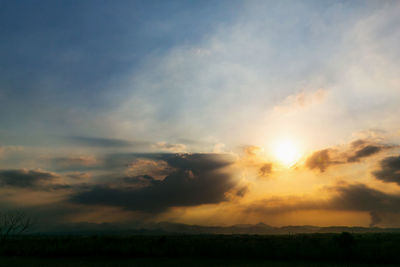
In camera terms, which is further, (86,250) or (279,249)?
(86,250)

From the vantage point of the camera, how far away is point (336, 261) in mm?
57188

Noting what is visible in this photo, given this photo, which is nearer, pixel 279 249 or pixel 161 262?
pixel 161 262

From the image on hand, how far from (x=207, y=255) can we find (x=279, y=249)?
15.0 m

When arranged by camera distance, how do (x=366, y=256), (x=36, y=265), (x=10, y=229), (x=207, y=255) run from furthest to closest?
(x=10, y=229) < (x=207, y=255) < (x=366, y=256) < (x=36, y=265)

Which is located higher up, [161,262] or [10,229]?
[10,229]

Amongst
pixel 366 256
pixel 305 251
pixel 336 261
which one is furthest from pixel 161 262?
pixel 366 256

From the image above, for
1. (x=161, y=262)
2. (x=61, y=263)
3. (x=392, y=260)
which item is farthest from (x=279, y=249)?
(x=61, y=263)

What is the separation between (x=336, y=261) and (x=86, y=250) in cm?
5315

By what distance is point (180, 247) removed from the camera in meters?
68.0

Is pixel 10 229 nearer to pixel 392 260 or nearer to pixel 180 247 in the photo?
pixel 180 247

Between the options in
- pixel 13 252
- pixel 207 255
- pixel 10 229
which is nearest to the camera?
pixel 207 255

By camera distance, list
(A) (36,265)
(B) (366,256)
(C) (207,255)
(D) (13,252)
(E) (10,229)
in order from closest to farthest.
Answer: (A) (36,265) → (B) (366,256) → (C) (207,255) → (D) (13,252) → (E) (10,229)

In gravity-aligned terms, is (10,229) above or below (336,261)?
above

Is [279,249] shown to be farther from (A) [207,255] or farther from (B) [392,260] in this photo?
(B) [392,260]
